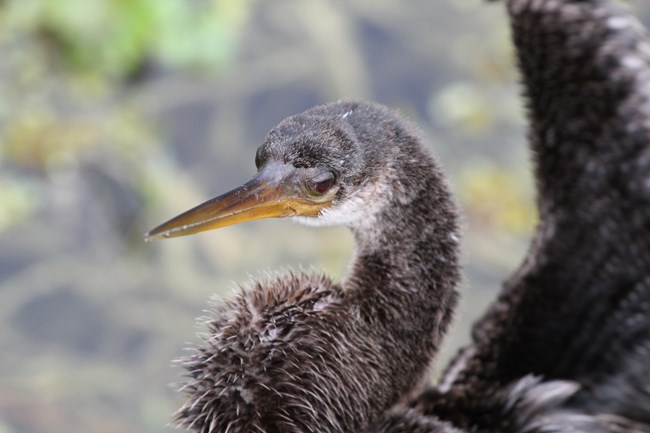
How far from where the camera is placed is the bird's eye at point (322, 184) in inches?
42.8

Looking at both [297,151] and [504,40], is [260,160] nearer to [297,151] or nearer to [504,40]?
[297,151]

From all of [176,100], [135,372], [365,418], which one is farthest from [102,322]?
[365,418]

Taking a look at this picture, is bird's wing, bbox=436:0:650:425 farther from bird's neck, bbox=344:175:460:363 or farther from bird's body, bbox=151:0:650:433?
bird's neck, bbox=344:175:460:363

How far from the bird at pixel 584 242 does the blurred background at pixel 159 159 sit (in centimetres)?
123

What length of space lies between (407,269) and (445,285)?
65mm

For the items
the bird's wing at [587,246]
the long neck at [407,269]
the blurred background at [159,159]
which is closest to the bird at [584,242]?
the bird's wing at [587,246]

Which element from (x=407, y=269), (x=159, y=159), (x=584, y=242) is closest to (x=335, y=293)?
(x=407, y=269)

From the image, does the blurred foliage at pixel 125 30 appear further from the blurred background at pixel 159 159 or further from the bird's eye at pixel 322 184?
the bird's eye at pixel 322 184

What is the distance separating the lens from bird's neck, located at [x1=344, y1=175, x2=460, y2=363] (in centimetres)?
116

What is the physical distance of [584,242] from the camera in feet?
4.68

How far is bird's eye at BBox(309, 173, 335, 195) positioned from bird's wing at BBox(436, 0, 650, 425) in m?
0.41

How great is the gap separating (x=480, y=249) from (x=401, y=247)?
1.88 m

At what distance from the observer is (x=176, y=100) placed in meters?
3.22

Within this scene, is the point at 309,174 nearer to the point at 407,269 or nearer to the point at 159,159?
the point at 407,269
